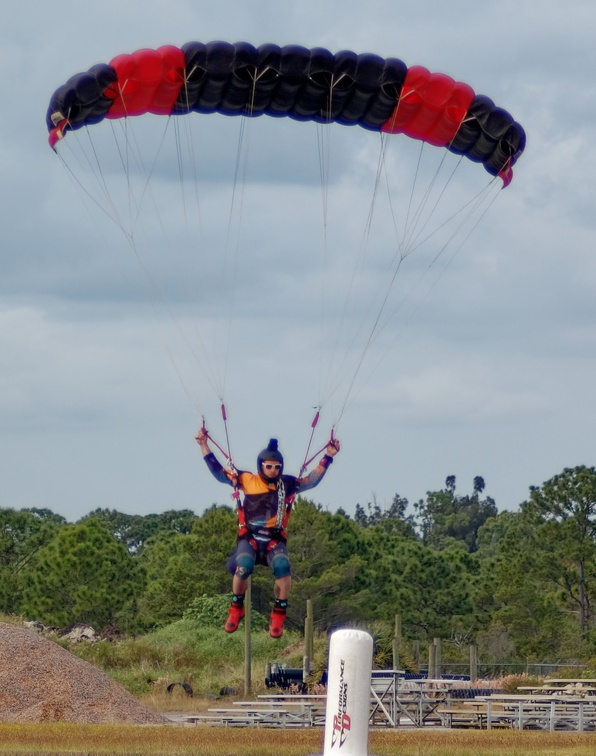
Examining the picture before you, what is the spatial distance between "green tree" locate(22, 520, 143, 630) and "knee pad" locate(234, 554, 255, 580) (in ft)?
184

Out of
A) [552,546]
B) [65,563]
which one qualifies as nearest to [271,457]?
[552,546]

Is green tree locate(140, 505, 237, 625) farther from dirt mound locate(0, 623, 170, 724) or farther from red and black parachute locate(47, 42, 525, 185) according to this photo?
red and black parachute locate(47, 42, 525, 185)

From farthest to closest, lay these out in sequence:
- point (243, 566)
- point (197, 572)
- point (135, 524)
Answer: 1. point (135, 524)
2. point (197, 572)
3. point (243, 566)

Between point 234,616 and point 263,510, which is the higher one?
point 263,510

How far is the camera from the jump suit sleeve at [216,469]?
785 inches

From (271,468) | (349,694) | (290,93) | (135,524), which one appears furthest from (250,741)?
(135,524)

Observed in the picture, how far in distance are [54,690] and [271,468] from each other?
50.1 feet

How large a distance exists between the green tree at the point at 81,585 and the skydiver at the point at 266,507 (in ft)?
183

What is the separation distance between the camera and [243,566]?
64.4ft

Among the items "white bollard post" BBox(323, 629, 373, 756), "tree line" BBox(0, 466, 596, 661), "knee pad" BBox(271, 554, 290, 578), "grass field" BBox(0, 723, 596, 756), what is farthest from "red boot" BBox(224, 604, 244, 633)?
"tree line" BBox(0, 466, 596, 661)

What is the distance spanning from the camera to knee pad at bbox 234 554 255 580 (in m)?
19.6

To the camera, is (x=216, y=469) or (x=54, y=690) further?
(x=54, y=690)

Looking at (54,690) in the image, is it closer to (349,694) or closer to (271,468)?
(271,468)

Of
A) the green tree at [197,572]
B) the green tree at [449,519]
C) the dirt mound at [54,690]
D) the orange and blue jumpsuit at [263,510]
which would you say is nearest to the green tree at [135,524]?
the green tree at [449,519]
